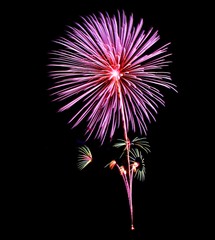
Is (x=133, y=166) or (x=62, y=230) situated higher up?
(x=133, y=166)

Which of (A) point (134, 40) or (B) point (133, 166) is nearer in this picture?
(A) point (134, 40)

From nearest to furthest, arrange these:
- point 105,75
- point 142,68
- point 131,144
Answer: point 142,68, point 105,75, point 131,144

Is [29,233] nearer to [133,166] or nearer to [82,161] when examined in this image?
[82,161]

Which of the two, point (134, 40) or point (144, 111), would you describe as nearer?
point (134, 40)

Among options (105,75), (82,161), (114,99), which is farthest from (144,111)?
(82,161)

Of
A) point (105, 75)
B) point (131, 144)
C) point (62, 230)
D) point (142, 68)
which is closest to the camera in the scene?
point (142, 68)

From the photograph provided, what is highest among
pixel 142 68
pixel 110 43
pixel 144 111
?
pixel 110 43

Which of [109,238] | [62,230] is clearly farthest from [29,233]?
[109,238]

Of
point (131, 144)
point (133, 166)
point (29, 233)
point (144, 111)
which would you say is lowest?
point (29, 233)

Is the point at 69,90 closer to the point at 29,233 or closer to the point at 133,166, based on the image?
the point at 133,166
